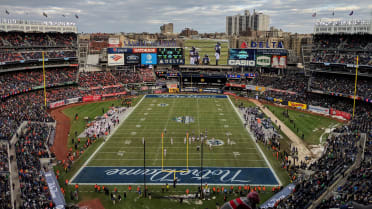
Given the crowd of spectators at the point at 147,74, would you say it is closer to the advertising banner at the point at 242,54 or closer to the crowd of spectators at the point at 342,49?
the advertising banner at the point at 242,54

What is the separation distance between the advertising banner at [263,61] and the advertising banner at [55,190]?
5665 centimetres

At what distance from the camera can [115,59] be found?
73.5m

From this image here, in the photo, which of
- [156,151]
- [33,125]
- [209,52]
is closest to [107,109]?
[33,125]

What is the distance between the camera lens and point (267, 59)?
71.9m

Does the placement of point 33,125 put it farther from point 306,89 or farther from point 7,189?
point 306,89

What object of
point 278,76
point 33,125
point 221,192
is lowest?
point 221,192

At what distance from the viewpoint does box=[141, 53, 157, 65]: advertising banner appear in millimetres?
75875

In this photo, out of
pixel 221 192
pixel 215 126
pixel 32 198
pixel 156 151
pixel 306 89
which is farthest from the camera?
pixel 306 89

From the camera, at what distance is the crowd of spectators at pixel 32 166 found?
20.6 meters

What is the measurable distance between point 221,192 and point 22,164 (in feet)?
51.2

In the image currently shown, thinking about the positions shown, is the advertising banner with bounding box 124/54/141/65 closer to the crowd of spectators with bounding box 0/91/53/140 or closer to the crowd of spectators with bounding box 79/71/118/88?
the crowd of spectators with bounding box 79/71/118/88

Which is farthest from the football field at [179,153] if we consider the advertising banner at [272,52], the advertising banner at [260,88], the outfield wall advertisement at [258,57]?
the advertising banner at [272,52]

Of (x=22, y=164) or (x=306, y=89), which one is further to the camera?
(x=306, y=89)

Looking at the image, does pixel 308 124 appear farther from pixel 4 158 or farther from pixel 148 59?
pixel 148 59
